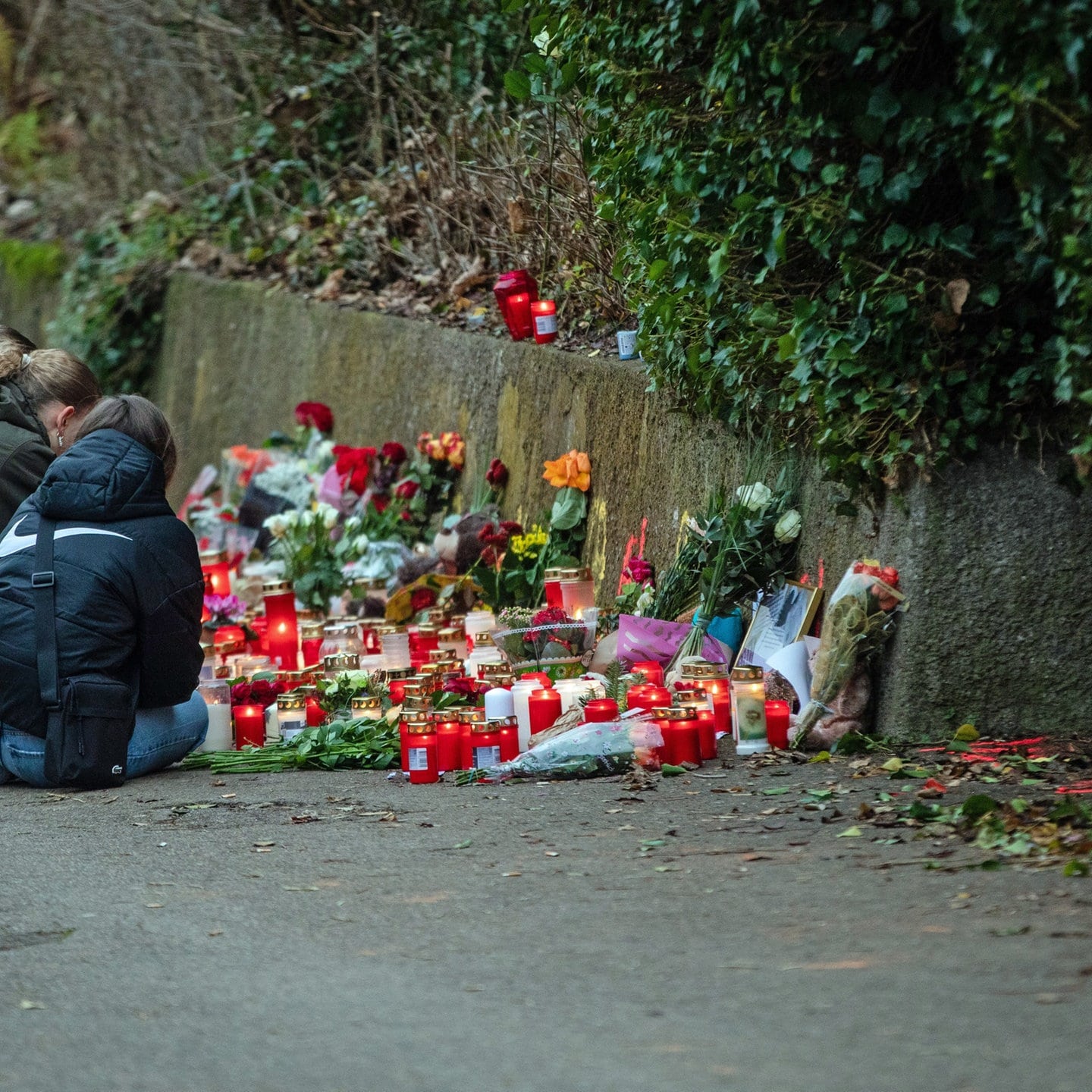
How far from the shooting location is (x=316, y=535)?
28.8 ft

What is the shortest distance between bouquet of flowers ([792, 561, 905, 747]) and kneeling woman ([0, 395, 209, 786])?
2057 millimetres

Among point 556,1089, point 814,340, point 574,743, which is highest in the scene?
point 814,340

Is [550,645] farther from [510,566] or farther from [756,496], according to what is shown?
[510,566]

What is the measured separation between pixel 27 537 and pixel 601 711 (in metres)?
1.99

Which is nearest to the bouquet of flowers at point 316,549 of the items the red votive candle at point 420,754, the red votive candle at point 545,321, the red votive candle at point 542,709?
the red votive candle at point 545,321

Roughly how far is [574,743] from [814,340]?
145 centimetres

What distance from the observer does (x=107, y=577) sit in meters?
5.35

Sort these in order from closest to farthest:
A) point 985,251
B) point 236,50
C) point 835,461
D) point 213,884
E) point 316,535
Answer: point 213,884, point 985,251, point 835,461, point 316,535, point 236,50

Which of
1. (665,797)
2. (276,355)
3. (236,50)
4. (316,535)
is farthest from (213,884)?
(236,50)

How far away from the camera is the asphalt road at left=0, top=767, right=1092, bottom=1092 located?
285cm

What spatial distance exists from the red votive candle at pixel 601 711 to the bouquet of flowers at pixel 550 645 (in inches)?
34.9

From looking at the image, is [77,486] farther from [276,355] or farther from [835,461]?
[276,355]

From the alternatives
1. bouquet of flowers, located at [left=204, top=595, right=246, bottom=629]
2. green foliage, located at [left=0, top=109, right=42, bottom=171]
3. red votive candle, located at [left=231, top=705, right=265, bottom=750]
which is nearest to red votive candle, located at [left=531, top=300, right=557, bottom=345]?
bouquet of flowers, located at [left=204, top=595, right=246, bottom=629]

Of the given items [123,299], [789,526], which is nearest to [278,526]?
[789,526]
